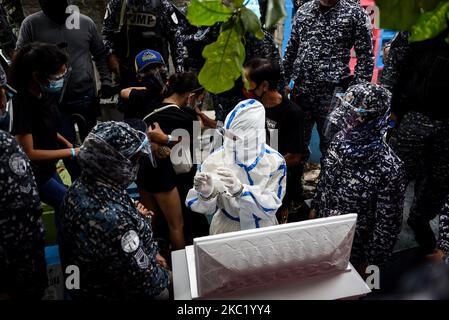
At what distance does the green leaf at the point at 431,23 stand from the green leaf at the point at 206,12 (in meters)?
0.35

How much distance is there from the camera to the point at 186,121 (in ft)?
8.91

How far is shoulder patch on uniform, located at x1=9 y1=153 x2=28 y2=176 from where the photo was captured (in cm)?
179

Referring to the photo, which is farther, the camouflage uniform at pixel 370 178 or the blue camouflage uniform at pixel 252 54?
the blue camouflage uniform at pixel 252 54

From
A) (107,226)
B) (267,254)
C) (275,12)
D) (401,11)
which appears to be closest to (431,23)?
(401,11)

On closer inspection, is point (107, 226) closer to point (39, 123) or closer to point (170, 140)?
point (170, 140)

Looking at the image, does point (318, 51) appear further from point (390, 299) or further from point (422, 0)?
point (422, 0)

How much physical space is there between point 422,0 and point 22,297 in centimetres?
209

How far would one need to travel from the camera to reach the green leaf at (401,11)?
68cm

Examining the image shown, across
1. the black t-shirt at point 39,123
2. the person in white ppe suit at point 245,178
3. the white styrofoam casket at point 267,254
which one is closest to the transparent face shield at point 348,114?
the person in white ppe suit at point 245,178

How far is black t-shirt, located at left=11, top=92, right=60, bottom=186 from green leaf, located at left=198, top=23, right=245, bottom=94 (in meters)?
1.97

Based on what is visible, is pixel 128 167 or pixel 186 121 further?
pixel 186 121

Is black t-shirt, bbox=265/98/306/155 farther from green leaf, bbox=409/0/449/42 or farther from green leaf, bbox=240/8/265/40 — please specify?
green leaf, bbox=409/0/449/42

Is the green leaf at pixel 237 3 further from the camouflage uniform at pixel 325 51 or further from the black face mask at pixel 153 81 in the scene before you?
the camouflage uniform at pixel 325 51
